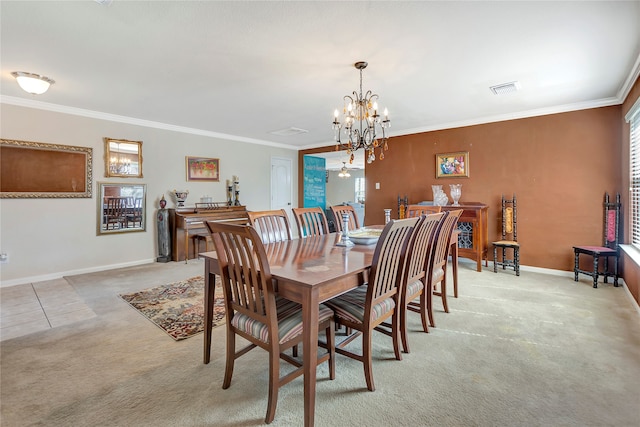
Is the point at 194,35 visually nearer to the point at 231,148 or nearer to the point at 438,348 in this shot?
the point at 438,348

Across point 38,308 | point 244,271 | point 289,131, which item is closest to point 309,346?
point 244,271

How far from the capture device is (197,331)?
2490mm

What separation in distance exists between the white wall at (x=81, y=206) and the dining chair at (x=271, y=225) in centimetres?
337

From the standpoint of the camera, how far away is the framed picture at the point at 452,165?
4949 mm

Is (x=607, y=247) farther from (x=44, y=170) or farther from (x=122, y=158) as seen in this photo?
(x=44, y=170)

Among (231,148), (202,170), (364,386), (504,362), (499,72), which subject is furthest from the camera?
(231,148)

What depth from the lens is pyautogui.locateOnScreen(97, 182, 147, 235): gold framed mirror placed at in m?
4.58

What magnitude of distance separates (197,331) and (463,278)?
10.9 ft

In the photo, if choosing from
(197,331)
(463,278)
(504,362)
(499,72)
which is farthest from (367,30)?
(463,278)

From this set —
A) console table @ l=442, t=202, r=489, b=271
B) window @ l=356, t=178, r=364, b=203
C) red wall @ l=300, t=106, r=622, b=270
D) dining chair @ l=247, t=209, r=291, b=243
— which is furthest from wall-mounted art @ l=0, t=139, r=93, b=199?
window @ l=356, t=178, r=364, b=203

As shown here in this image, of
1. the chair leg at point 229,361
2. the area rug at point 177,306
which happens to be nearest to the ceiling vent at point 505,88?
the chair leg at point 229,361

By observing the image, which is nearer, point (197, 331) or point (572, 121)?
point (197, 331)

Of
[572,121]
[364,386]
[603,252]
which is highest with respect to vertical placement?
[572,121]

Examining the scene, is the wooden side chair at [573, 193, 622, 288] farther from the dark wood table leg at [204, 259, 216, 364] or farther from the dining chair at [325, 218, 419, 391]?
the dark wood table leg at [204, 259, 216, 364]
